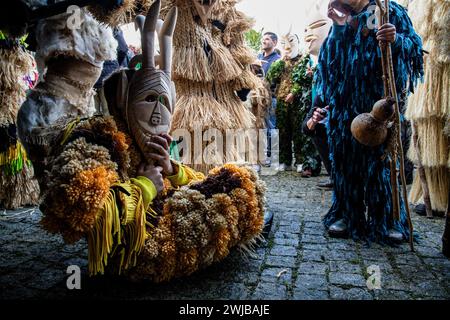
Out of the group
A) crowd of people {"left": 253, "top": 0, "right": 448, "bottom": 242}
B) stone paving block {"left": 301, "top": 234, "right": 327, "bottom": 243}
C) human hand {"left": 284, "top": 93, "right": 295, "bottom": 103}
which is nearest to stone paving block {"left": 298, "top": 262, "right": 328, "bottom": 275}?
stone paving block {"left": 301, "top": 234, "right": 327, "bottom": 243}

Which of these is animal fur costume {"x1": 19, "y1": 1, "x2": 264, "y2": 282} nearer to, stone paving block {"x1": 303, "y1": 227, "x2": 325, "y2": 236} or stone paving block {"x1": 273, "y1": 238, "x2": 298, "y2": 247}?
stone paving block {"x1": 273, "y1": 238, "x2": 298, "y2": 247}

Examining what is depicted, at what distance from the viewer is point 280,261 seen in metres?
2.26

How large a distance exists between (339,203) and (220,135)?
3.66 ft

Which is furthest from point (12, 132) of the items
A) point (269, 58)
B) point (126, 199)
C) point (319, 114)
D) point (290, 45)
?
point (269, 58)

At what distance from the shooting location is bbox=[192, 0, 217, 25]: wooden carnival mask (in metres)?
3.02

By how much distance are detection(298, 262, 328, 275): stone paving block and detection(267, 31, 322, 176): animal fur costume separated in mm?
3454

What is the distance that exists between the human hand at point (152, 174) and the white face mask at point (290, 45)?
4743 millimetres

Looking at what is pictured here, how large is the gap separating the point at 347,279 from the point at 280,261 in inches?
16.6

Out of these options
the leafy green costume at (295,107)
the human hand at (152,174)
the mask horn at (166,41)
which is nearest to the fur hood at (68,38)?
the mask horn at (166,41)

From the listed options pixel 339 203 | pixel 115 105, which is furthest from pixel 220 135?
pixel 115 105

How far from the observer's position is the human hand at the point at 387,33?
2.19 metres

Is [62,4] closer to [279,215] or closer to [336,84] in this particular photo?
[336,84]

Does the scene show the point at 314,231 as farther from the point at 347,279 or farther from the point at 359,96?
the point at 359,96
